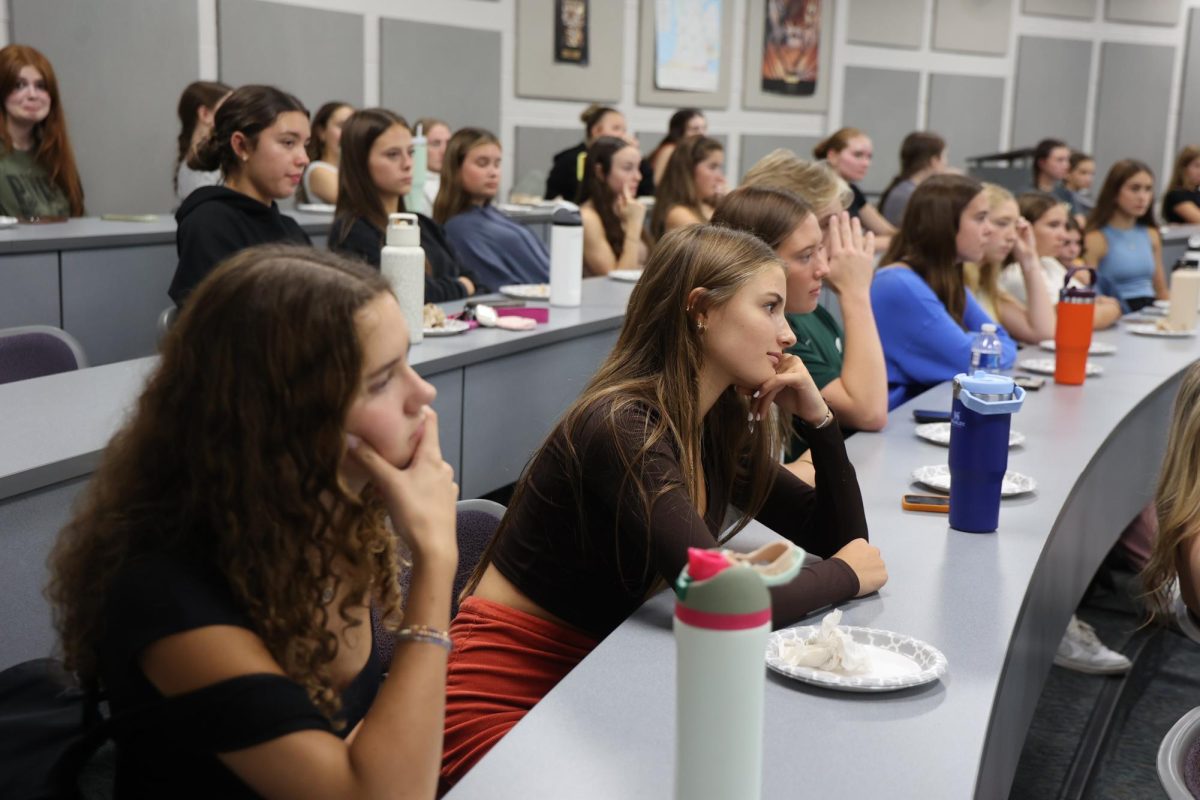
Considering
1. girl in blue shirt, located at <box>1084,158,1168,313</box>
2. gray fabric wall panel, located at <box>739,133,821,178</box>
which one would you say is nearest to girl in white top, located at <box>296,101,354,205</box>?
girl in blue shirt, located at <box>1084,158,1168,313</box>

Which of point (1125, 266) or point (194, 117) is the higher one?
point (194, 117)

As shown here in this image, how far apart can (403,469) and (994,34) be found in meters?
9.72

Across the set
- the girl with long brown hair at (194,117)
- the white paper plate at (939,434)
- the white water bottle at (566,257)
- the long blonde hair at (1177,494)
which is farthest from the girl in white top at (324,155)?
the long blonde hair at (1177,494)

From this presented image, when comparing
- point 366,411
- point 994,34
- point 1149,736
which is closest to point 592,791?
point 366,411

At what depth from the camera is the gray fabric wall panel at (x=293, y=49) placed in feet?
18.6

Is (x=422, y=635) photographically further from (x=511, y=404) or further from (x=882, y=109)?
(x=882, y=109)

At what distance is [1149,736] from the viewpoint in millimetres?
2646

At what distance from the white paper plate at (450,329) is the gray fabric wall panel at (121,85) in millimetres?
3032

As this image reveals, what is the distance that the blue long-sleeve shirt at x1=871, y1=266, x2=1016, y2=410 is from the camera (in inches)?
117

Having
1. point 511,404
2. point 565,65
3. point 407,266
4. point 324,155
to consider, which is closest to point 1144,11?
point 565,65

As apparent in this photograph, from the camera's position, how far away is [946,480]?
198 centimetres

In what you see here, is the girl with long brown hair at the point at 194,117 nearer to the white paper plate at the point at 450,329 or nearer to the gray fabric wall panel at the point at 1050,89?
the white paper plate at the point at 450,329

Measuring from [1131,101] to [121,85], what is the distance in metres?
8.18

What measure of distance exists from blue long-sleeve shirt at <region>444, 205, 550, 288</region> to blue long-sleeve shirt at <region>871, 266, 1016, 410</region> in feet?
5.85
